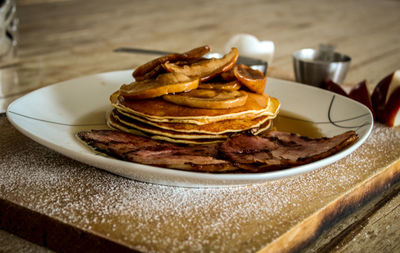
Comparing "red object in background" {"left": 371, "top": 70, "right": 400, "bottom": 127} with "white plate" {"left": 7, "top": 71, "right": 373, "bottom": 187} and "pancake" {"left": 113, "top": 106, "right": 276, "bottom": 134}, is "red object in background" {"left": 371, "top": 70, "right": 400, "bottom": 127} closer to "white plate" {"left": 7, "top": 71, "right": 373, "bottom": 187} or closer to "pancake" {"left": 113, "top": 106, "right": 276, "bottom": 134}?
"white plate" {"left": 7, "top": 71, "right": 373, "bottom": 187}

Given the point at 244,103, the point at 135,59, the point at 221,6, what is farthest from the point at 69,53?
the point at 221,6

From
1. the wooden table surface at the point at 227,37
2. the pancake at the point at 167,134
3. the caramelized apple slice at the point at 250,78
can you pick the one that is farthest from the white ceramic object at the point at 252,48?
the pancake at the point at 167,134

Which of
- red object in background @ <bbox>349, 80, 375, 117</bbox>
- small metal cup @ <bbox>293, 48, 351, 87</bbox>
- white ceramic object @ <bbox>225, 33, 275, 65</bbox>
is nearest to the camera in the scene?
red object in background @ <bbox>349, 80, 375, 117</bbox>

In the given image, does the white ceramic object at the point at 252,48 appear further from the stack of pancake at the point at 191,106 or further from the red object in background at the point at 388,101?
the stack of pancake at the point at 191,106

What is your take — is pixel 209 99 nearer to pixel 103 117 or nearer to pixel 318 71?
pixel 103 117

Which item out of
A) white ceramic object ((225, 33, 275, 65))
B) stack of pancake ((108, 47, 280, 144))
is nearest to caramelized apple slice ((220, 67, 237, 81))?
stack of pancake ((108, 47, 280, 144))

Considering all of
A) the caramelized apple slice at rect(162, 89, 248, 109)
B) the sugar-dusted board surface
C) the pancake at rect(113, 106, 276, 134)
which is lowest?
the sugar-dusted board surface
